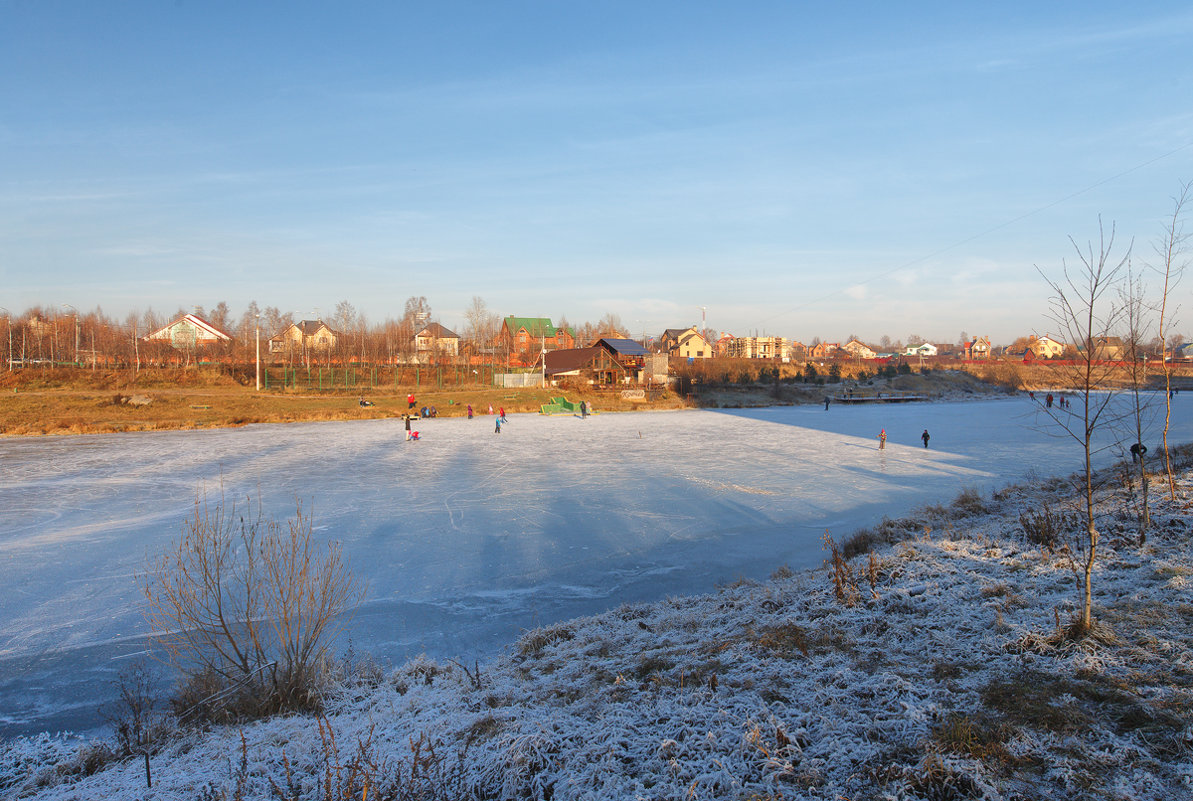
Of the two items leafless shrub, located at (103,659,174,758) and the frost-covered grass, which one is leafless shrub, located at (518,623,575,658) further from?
leafless shrub, located at (103,659,174,758)

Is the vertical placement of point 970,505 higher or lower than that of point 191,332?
lower

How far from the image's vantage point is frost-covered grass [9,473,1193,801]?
332 cm

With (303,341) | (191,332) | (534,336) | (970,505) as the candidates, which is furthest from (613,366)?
(191,332)

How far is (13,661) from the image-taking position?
6.32 meters

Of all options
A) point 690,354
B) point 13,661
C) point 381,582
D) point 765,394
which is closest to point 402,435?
point 381,582

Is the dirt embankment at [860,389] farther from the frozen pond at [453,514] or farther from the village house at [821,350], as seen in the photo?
the village house at [821,350]

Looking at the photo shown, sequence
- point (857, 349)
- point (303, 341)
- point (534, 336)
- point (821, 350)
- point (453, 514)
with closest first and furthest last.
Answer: point (453, 514)
point (303, 341)
point (534, 336)
point (857, 349)
point (821, 350)

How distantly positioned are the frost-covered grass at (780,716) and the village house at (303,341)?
68.3 metres

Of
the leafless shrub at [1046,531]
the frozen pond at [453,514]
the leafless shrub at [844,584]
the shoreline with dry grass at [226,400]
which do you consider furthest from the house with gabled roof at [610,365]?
the leafless shrub at [844,584]

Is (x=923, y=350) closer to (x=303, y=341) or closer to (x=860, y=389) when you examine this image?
(x=860, y=389)

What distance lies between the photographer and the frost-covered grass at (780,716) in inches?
131

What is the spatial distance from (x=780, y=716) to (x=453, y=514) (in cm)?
971

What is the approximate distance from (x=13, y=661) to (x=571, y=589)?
600 centimetres

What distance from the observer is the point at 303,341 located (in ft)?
249
